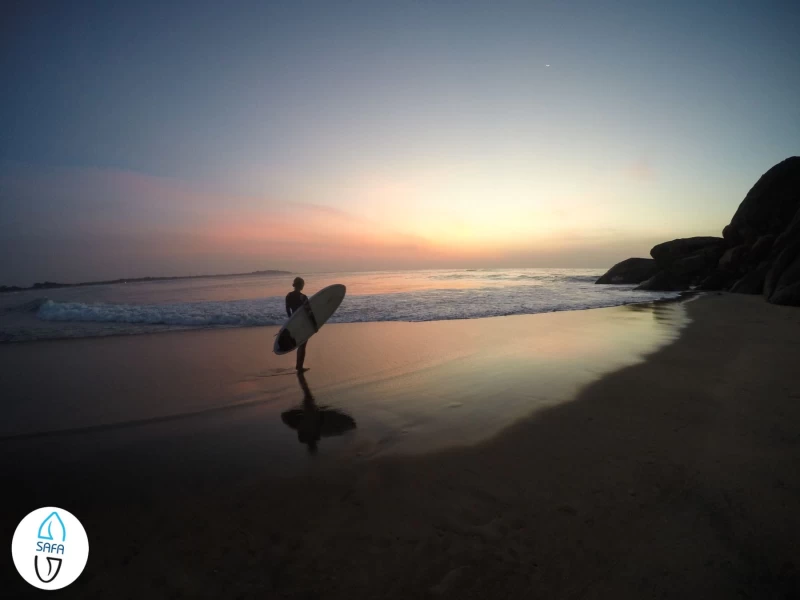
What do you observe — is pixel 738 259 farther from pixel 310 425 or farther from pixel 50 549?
pixel 50 549

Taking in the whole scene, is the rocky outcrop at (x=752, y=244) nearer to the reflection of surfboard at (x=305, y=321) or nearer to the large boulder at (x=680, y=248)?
the large boulder at (x=680, y=248)

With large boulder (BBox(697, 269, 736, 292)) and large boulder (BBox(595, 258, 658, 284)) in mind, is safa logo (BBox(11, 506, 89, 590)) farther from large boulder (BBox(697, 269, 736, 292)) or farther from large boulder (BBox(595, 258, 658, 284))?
large boulder (BBox(595, 258, 658, 284))

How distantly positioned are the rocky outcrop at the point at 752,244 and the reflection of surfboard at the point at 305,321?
2243cm

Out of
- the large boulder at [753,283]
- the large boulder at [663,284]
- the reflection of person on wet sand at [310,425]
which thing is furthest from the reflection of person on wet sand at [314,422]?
the large boulder at [663,284]

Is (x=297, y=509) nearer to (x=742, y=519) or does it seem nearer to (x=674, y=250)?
(x=742, y=519)

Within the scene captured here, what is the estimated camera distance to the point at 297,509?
131 inches

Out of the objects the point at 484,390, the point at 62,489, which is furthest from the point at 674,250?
the point at 62,489

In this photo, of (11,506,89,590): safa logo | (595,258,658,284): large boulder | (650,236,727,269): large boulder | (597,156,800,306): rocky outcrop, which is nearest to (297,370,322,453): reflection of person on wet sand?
(11,506,89,590): safa logo

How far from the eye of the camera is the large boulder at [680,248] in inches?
1474

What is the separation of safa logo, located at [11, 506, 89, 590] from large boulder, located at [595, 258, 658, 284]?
151 ft

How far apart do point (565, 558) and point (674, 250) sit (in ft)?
152

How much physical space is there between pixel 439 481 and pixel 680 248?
46.2 m

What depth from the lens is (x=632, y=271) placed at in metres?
40.4

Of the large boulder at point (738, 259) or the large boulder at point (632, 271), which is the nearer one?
the large boulder at point (738, 259)
